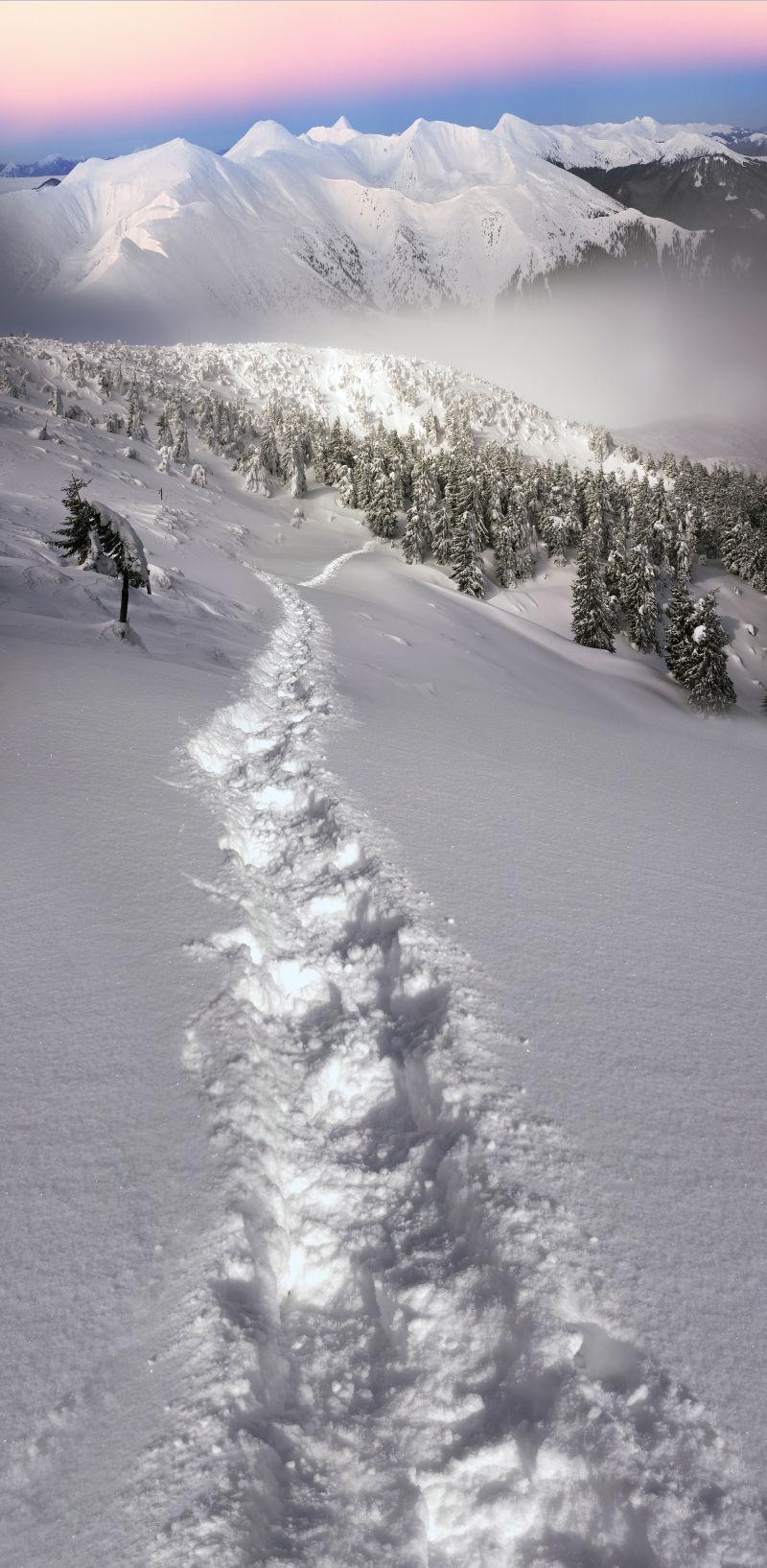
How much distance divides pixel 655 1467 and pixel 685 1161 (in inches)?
77.2

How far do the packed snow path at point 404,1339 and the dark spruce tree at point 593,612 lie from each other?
47603 millimetres

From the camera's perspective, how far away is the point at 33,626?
17.0m

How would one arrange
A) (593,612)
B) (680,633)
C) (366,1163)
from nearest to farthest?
1. (366,1163)
2. (680,633)
3. (593,612)

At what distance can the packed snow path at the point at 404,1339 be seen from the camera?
12.1 feet

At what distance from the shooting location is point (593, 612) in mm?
50844

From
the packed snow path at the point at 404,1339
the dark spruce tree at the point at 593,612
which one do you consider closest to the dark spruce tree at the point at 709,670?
the dark spruce tree at the point at 593,612

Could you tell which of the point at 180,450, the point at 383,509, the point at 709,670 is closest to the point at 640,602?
the point at 709,670

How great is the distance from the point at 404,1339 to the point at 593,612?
51460mm

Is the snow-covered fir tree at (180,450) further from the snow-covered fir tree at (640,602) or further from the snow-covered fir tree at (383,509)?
the snow-covered fir tree at (640,602)

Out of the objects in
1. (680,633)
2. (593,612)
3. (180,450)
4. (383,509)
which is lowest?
(680,633)

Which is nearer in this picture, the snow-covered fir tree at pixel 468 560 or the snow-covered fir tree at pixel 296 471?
the snow-covered fir tree at pixel 468 560

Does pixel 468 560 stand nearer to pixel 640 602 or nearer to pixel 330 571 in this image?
pixel 640 602

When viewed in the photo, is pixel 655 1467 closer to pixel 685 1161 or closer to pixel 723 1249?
pixel 723 1249

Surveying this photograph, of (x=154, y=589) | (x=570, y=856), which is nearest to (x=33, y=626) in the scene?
(x=154, y=589)
